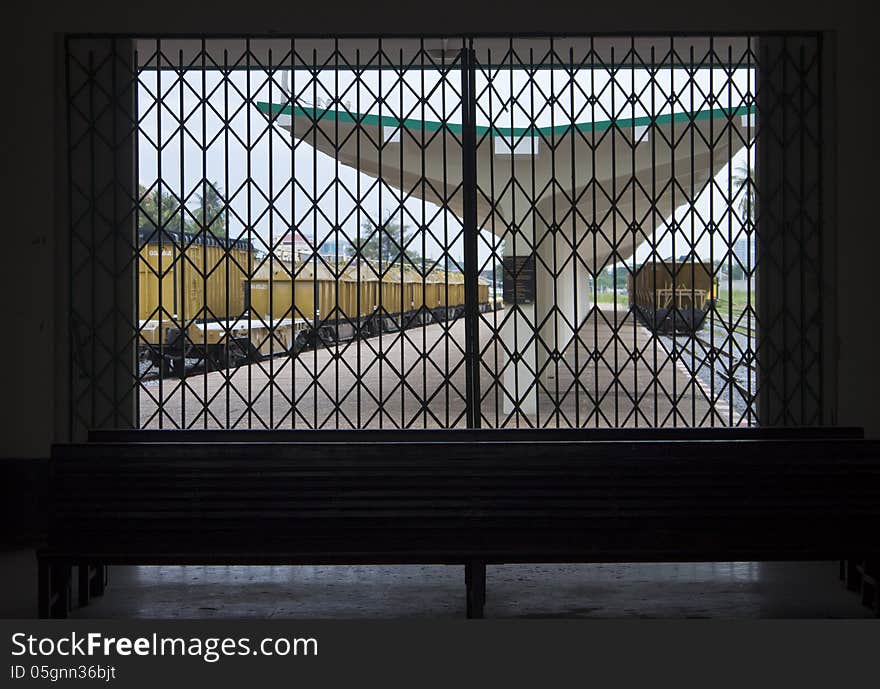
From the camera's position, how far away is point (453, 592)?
5.28 meters

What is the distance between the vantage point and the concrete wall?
6.52 m

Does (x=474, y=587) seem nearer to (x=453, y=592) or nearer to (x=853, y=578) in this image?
(x=453, y=592)

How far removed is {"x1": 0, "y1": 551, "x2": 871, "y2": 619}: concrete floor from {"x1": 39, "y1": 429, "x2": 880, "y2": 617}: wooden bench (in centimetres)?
44

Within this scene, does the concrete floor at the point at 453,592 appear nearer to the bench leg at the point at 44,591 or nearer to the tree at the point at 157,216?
the bench leg at the point at 44,591

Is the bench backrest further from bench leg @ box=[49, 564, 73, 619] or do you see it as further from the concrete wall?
the concrete wall

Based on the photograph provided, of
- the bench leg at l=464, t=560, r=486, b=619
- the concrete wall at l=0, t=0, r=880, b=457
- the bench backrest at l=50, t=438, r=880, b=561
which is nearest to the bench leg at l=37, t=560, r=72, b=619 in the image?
the bench backrest at l=50, t=438, r=880, b=561

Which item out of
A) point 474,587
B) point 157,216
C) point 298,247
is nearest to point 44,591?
point 474,587

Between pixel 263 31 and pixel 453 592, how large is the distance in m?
3.59

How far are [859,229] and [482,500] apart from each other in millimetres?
3408

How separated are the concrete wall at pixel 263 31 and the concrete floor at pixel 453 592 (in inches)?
48.3

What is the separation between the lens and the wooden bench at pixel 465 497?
4.60 m

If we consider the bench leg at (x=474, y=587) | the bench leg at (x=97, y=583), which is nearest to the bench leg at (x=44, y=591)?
the bench leg at (x=97, y=583)

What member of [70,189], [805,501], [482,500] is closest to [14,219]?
[70,189]

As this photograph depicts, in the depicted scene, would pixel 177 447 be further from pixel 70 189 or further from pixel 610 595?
pixel 70 189
